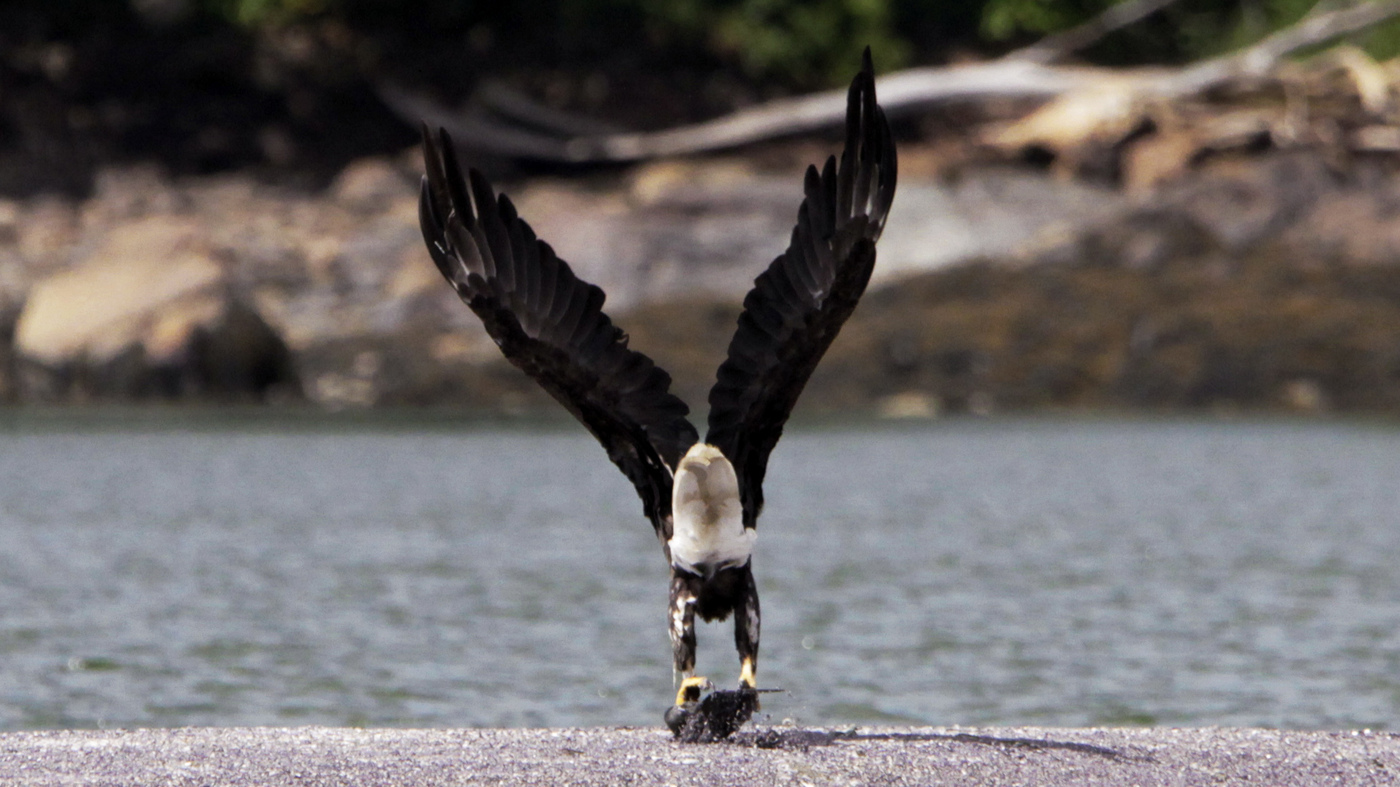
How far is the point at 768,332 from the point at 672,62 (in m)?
36.9

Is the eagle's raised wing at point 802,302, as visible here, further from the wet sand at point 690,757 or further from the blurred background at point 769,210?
the blurred background at point 769,210

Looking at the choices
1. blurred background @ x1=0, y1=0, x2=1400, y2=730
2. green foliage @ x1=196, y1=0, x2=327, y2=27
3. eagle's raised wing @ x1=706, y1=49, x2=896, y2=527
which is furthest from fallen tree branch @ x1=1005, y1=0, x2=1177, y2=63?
eagle's raised wing @ x1=706, y1=49, x2=896, y2=527

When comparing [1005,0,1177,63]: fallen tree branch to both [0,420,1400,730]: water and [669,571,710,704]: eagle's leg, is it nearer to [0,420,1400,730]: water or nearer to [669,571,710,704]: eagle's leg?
[0,420,1400,730]: water

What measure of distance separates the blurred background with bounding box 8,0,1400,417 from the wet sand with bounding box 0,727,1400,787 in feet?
86.7

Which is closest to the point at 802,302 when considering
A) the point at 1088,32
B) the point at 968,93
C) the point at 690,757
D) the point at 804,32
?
the point at 690,757

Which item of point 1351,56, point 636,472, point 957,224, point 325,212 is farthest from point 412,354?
point 636,472

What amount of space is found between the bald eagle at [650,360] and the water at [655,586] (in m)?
3.46

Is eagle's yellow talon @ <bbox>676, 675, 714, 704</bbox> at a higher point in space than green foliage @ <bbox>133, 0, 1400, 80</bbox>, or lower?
lower

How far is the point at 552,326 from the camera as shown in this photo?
8055 millimetres

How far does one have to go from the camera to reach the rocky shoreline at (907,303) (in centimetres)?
3453

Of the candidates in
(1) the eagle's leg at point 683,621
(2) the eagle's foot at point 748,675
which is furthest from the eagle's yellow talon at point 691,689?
(2) the eagle's foot at point 748,675

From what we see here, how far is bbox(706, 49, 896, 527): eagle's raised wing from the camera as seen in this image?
8016mm

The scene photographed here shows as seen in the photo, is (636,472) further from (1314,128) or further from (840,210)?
(1314,128)

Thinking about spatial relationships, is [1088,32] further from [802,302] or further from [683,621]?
[683,621]
